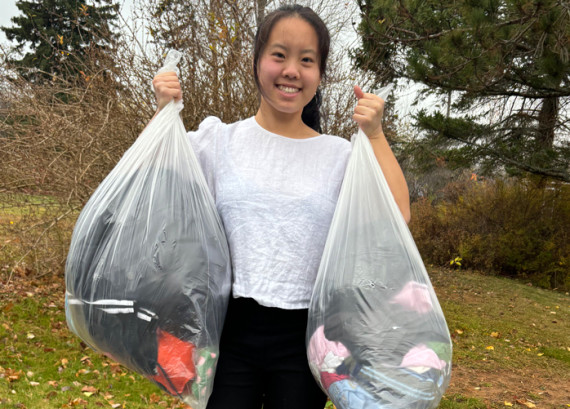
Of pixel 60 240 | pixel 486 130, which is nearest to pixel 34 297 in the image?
pixel 60 240

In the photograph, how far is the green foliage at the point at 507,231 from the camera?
9.98m

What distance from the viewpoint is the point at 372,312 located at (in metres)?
1.15

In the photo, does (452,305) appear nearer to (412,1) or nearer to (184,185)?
(412,1)

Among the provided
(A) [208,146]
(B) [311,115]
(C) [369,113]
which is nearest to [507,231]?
(B) [311,115]

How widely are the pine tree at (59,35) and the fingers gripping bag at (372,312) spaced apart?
460 cm

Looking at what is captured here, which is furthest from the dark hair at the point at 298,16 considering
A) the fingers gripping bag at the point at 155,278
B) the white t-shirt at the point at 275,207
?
the fingers gripping bag at the point at 155,278

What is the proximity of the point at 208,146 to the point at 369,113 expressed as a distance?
45 centimetres

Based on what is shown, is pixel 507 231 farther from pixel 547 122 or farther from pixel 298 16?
pixel 298 16

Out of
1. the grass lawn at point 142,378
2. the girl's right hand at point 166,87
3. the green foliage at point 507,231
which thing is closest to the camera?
the girl's right hand at point 166,87

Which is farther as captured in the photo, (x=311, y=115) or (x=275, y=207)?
(x=311, y=115)

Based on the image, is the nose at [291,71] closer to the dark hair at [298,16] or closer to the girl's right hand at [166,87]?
the dark hair at [298,16]

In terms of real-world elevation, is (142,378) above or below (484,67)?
below

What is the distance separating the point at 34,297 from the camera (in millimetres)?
5645

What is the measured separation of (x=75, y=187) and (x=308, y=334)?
4475 mm
